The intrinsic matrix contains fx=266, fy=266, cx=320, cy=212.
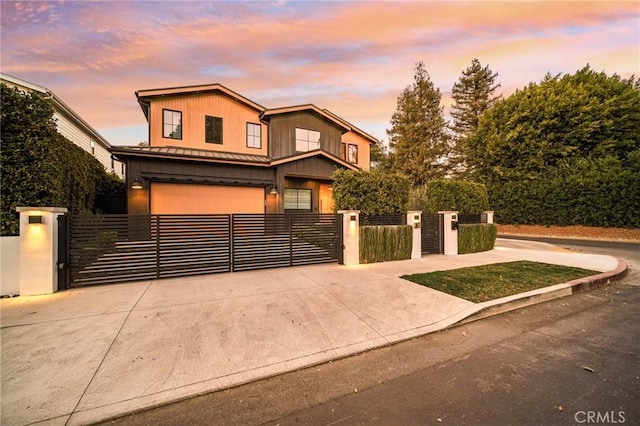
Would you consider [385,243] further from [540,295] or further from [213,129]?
[213,129]

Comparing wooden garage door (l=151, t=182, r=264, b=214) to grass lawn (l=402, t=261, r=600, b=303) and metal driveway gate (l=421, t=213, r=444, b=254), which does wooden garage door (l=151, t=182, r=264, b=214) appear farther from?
grass lawn (l=402, t=261, r=600, b=303)

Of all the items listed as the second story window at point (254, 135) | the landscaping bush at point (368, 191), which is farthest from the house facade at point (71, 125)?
the landscaping bush at point (368, 191)

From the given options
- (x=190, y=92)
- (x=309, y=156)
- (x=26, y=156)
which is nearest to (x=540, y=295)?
(x=26, y=156)

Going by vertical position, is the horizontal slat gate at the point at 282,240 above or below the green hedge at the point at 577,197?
below

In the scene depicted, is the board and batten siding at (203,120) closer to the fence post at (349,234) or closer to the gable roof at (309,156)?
the gable roof at (309,156)

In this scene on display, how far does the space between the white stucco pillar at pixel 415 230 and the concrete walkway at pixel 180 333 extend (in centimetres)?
337

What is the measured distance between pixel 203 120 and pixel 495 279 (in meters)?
14.9

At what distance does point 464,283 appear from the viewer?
19.6 ft

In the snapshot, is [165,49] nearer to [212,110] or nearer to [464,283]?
[212,110]

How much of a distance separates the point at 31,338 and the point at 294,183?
43.2 feet

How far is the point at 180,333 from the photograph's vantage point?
12.1 ft

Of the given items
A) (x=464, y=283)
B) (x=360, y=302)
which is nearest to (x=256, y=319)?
(x=360, y=302)

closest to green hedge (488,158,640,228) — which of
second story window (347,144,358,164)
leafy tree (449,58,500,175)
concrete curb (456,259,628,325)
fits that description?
second story window (347,144,358,164)

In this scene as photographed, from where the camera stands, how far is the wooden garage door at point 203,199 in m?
12.3
